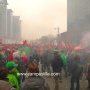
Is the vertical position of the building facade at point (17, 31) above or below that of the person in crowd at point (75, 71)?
above

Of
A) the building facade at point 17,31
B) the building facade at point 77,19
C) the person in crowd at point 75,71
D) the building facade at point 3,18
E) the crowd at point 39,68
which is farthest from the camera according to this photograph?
the building facade at point 3,18

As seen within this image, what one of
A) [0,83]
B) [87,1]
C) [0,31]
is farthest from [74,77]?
[0,31]

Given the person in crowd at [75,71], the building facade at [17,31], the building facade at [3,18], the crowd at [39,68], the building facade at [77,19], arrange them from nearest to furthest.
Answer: the crowd at [39,68]
the person in crowd at [75,71]
the building facade at [77,19]
the building facade at [17,31]
the building facade at [3,18]

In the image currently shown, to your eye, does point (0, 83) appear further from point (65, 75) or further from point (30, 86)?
point (65, 75)

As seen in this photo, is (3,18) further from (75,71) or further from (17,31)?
(75,71)

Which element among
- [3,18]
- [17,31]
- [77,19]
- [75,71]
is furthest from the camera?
[3,18]

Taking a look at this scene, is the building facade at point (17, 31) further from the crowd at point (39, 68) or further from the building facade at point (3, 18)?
the crowd at point (39, 68)

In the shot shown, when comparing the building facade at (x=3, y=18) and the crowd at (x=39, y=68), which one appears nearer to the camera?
the crowd at (x=39, y=68)

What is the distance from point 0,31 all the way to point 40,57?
274 feet

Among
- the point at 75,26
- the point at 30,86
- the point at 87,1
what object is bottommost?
the point at 30,86

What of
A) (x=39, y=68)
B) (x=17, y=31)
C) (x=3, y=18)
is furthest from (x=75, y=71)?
(x=3, y=18)

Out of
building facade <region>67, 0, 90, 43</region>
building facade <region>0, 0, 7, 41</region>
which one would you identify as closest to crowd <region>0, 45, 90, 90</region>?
building facade <region>67, 0, 90, 43</region>

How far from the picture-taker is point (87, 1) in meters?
65.8

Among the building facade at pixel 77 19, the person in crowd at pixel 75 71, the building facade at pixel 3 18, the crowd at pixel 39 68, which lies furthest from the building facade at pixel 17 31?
the person in crowd at pixel 75 71
